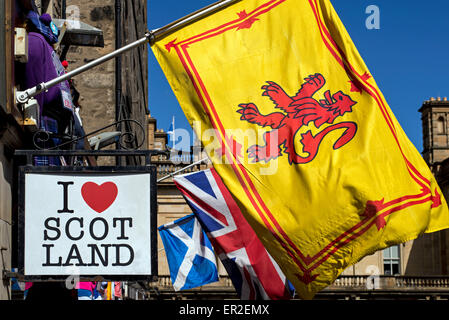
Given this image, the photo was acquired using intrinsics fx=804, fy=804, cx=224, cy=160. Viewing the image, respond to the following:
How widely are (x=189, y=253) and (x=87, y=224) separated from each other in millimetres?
7158

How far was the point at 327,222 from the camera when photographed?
247 inches

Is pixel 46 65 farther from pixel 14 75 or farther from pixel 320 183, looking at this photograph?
pixel 320 183

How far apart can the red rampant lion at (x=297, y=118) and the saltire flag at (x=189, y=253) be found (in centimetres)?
629

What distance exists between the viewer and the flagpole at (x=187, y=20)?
6715 millimetres

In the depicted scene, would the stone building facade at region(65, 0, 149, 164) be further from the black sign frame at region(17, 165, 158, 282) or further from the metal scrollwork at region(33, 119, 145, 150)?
the black sign frame at region(17, 165, 158, 282)

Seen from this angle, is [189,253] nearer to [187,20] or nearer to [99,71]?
[99,71]

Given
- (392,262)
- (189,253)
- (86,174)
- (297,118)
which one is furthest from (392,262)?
(86,174)

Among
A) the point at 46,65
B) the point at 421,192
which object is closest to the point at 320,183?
the point at 421,192

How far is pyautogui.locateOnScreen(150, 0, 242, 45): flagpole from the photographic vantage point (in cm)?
671

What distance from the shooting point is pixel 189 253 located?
12875 mm

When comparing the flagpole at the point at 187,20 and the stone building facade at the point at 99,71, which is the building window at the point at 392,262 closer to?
Answer: the stone building facade at the point at 99,71

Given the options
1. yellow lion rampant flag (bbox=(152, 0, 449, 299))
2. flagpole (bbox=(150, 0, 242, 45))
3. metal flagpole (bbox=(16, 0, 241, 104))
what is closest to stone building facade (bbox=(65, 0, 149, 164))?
metal flagpole (bbox=(16, 0, 241, 104))

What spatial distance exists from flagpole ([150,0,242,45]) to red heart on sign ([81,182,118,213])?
1.47 meters

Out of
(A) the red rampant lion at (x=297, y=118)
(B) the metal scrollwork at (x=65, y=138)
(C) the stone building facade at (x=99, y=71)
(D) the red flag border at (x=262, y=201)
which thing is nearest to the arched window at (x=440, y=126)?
(C) the stone building facade at (x=99, y=71)
